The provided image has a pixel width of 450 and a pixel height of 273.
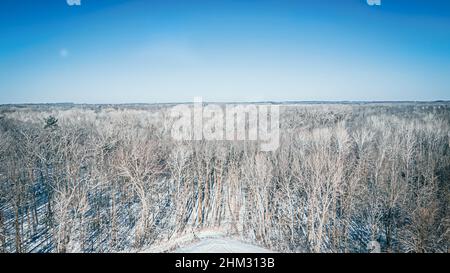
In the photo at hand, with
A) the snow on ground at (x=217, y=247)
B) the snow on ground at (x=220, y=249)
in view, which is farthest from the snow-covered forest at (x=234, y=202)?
the snow on ground at (x=220, y=249)

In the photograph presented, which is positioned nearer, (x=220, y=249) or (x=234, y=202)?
(x=220, y=249)

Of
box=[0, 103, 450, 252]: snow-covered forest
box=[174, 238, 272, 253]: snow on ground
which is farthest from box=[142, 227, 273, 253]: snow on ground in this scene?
box=[0, 103, 450, 252]: snow-covered forest

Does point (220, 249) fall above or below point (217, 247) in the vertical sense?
above

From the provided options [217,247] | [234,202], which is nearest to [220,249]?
[217,247]

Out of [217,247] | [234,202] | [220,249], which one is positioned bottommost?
[234,202]

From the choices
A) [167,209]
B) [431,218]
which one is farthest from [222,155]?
[431,218]

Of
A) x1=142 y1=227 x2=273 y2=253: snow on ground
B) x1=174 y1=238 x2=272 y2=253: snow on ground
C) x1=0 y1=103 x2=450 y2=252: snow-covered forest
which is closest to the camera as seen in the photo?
x1=174 y1=238 x2=272 y2=253: snow on ground

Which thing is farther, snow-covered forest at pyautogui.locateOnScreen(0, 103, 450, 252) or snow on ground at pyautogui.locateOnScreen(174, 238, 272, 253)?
snow-covered forest at pyautogui.locateOnScreen(0, 103, 450, 252)

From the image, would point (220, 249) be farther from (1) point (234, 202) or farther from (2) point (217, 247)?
(1) point (234, 202)

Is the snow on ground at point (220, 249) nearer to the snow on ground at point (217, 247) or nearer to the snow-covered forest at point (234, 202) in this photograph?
the snow on ground at point (217, 247)

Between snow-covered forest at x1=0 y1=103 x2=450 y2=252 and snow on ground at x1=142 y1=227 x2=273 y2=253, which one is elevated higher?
snow on ground at x1=142 y1=227 x2=273 y2=253

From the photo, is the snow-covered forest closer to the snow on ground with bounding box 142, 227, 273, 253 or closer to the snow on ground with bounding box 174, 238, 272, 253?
the snow on ground with bounding box 142, 227, 273, 253

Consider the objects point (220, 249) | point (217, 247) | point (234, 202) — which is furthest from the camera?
→ point (234, 202)

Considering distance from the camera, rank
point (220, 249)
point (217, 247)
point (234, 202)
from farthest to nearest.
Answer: point (234, 202), point (217, 247), point (220, 249)
